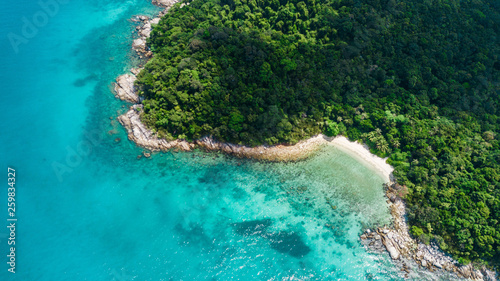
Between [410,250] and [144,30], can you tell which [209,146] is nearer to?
[410,250]

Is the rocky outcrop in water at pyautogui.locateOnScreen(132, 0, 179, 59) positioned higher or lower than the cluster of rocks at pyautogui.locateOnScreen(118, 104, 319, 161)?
higher

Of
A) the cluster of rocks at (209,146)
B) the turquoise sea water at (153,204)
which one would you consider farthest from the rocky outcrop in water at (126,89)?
the cluster of rocks at (209,146)

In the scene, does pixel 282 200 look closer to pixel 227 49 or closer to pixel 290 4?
pixel 227 49

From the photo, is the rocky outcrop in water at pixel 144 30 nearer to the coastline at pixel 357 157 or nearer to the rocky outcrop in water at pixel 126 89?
the coastline at pixel 357 157

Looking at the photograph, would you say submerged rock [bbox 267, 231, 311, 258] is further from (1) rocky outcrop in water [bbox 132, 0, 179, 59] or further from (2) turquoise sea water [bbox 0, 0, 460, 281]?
(1) rocky outcrop in water [bbox 132, 0, 179, 59]

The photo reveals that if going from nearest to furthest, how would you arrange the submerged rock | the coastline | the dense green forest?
1. the submerged rock
2. the coastline
3. the dense green forest

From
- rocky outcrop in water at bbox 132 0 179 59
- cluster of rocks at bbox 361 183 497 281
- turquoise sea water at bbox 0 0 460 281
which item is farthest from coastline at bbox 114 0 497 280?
rocky outcrop in water at bbox 132 0 179 59

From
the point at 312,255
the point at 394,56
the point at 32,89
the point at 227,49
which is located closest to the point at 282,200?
the point at 312,255
